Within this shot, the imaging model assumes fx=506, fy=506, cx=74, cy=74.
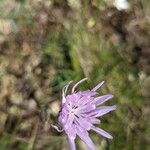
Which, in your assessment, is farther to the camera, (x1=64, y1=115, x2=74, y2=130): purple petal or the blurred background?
the blurred background

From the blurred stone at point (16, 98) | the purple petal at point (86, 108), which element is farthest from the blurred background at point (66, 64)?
the purple petal at point (86, 108)

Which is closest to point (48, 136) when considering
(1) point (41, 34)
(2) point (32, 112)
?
(2) point (32, 112)

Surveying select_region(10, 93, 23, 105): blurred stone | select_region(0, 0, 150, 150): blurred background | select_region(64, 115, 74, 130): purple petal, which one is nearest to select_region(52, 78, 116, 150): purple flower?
select_region(64, 115, 74, 130): purple petal

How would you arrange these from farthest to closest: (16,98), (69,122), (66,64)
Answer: (66,64)
(16,98)
(69,122)

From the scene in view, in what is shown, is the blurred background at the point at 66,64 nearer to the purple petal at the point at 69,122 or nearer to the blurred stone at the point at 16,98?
the blurred stone at the point at 16,98

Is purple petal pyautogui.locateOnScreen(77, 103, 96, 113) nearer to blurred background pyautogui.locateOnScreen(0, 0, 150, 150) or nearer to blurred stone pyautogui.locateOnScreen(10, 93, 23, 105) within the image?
blurred background pyautogui.locateOnScreen(0, 0, 150, 150)

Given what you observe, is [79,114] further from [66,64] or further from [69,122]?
[66,64]

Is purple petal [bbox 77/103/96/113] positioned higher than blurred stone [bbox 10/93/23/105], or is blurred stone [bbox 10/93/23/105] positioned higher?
purple petal [bbox 77/103/96/113]

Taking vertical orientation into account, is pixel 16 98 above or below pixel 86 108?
below

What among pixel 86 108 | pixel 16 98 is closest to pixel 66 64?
pixel 16 98
